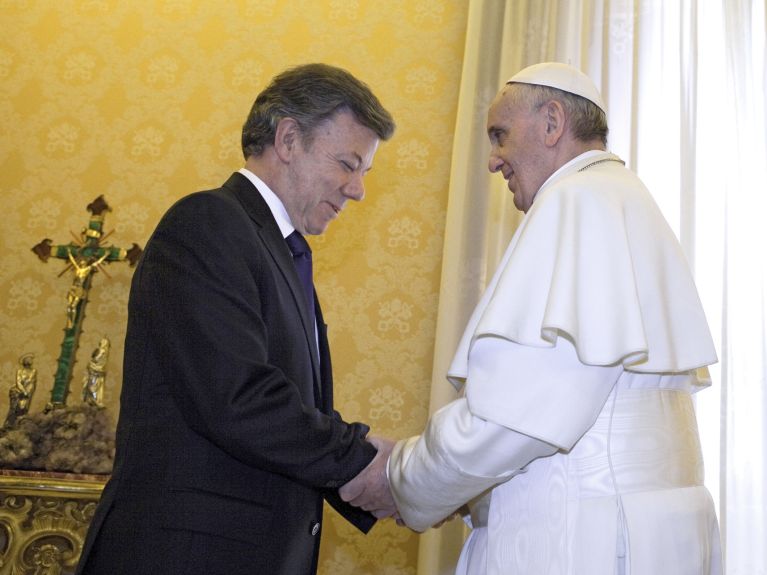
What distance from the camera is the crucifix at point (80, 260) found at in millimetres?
4312

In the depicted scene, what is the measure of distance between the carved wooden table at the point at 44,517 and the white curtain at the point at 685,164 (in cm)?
152

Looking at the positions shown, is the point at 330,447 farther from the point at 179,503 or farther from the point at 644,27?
the point at 644,27

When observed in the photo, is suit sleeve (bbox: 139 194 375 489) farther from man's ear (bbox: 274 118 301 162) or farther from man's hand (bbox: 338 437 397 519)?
man's ear (bbox: 274 118 301 162)

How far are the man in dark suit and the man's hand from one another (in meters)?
0.02

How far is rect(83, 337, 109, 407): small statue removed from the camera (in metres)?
4.09

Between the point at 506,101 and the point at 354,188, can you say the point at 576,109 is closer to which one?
the point at 506,101

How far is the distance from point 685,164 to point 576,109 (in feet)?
6.38

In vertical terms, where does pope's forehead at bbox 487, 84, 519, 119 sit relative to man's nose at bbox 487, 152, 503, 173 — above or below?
above

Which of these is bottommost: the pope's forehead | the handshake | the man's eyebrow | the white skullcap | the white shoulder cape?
the handshake

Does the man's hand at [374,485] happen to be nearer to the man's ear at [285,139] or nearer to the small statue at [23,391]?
the man's ear at [285,139]

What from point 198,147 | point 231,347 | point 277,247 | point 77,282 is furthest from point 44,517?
point 198,147

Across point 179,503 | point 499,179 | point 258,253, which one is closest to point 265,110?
point 258,253

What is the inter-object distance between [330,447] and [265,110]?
1.14 meters

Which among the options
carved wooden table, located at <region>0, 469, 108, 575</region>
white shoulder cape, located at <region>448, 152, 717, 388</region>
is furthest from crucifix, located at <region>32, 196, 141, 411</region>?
white shoulder cape, located at <region>448, 152, 717, 388</region>
